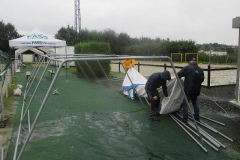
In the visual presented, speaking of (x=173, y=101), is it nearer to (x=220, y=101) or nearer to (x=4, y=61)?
(x=220, y=101)

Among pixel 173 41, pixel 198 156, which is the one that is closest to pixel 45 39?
pixel 198 156

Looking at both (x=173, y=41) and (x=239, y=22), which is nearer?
(x=239, y=22)

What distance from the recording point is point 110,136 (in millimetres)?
4480

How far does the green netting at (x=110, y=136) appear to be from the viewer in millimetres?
3656

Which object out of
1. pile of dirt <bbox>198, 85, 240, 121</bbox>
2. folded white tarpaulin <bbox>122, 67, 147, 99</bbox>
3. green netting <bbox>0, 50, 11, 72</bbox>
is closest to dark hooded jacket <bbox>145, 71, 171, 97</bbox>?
folded white tarpaulin <bbox>122, 67, 147, 99</bbox>

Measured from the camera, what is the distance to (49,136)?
4.43m

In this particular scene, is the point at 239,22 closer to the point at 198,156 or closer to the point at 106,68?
the point at 198,156

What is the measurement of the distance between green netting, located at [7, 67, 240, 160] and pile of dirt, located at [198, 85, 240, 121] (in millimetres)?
396

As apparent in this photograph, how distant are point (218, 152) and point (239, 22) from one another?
3211 mm

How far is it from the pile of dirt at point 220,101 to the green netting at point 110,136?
396mm

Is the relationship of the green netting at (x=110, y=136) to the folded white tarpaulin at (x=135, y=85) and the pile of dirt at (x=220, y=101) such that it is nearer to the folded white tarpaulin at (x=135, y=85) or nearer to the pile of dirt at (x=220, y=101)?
the pile of dirt at (x=220, y=101)

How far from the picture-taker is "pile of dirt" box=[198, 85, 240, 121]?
603 cm

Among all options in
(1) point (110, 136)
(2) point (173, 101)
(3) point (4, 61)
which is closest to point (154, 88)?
(2) point (173, 101)

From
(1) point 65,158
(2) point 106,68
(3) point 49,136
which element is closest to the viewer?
(1) point 65,158
